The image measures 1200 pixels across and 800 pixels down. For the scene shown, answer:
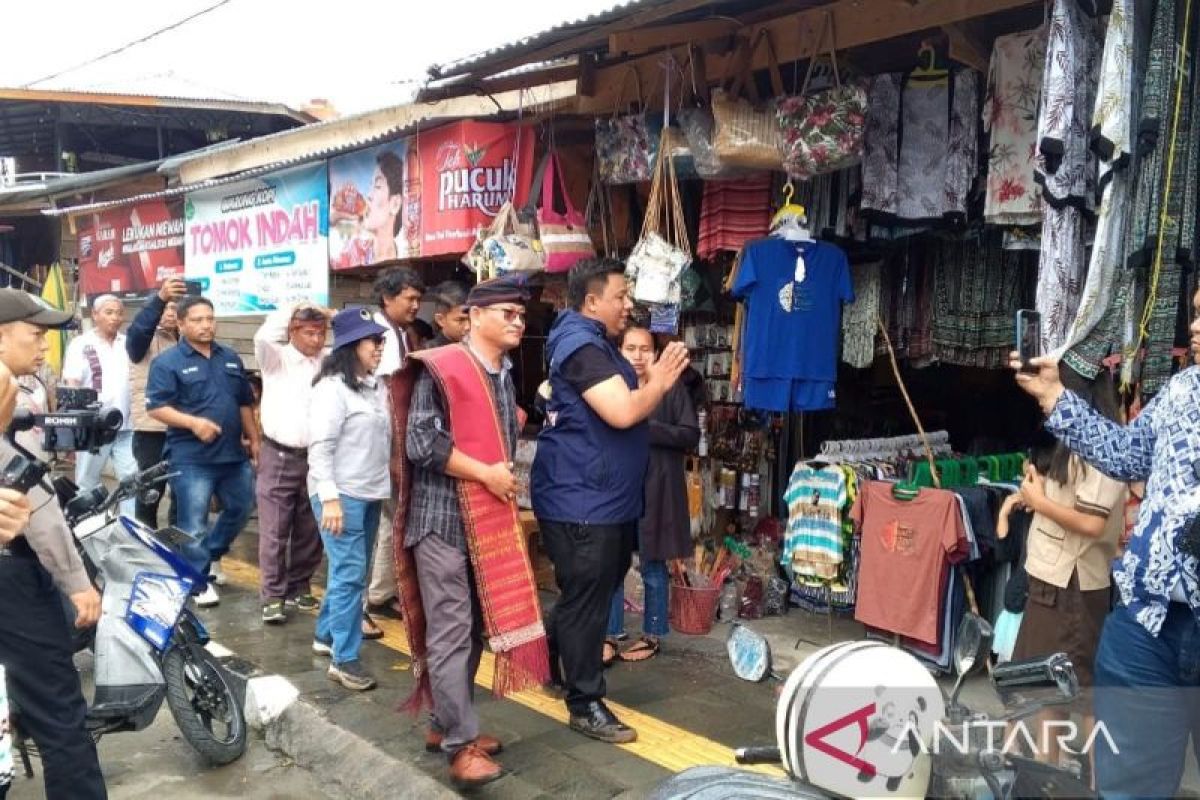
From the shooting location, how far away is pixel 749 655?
16.3ft

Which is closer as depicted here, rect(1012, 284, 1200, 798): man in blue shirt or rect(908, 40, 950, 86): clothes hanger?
rect(1012, 284, 1200, 798): man in blue shirt

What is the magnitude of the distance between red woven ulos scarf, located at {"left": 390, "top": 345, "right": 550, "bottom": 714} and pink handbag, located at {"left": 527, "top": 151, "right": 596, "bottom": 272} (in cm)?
197

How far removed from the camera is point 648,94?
5242mm

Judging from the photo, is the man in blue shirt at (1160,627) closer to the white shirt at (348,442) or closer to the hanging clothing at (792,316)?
the hanging clothing at (792,316)

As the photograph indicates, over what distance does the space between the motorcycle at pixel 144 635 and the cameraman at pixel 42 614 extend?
0.68m

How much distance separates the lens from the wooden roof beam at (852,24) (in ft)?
12.6

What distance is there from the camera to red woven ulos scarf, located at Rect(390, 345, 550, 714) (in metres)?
3.72

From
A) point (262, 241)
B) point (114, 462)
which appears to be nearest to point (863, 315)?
point (262, 241)

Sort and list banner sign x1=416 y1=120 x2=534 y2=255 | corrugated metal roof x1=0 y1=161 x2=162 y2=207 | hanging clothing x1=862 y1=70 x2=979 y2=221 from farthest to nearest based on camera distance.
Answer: corrugated metal roof x1=0 y1=161 x2=162 y2=207 → banner sign x1=416 y1=120 x2=534 y2=255 → hanging clothing x1=862 y1=70 x2=979 y2=221

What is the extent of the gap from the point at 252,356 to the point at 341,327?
5.09 meters

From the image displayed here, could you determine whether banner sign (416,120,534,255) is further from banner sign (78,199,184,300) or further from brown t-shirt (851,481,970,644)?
banner sign (78,199,184,300)

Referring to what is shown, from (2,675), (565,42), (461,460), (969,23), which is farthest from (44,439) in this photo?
(969,23)

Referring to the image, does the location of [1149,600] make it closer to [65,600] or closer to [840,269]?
[840,269]

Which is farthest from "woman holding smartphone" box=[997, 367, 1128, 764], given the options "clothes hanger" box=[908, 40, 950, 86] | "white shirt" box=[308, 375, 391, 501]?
"white shirt" box=[308, 375, 391, 501]
